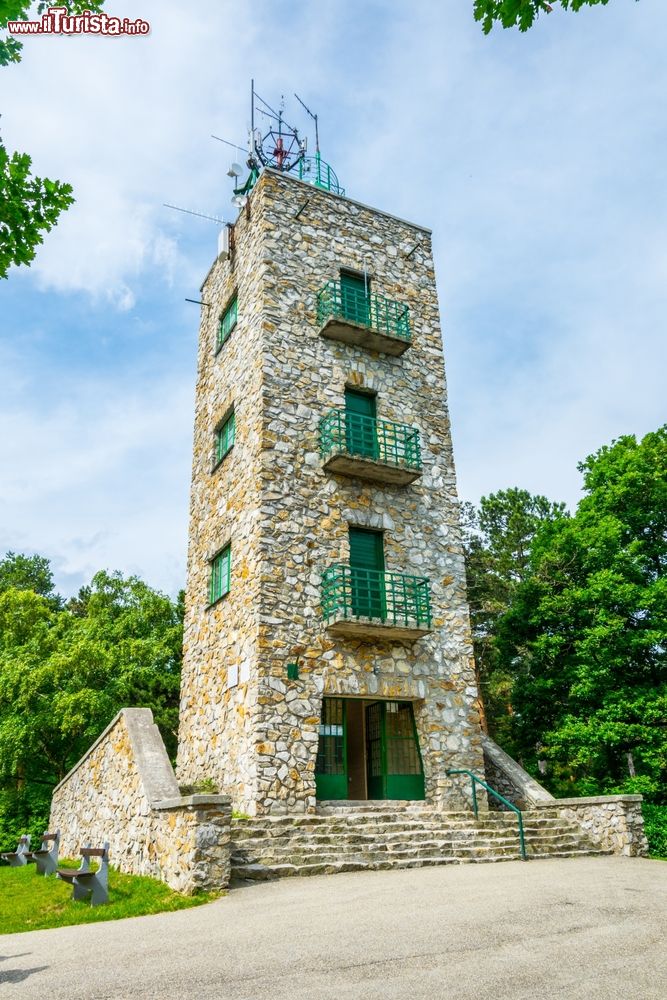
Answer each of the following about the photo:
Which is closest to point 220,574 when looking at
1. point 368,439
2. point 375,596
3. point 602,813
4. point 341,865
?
point 375,596

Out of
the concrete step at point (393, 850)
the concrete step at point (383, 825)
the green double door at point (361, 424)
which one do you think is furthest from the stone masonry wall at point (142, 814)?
the green double door at point (361, 424)

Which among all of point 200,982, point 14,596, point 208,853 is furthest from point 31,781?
point 200,982

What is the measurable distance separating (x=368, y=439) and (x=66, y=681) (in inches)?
424

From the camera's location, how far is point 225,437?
54.2 ft

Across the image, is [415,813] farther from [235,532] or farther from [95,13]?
[95,13]

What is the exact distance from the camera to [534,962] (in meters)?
5.13

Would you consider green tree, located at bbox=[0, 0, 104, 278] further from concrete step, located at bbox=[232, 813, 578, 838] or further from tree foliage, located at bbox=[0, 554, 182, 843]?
tree foliage, located at bbox=[0, 554, 182, 843]

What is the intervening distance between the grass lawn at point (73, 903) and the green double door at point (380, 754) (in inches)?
150

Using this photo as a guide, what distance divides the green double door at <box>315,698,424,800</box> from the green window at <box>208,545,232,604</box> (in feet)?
10.6

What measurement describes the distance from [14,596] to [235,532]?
11.0m

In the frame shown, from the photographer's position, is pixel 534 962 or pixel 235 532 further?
pixel 235 532

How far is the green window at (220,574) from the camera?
1455cm

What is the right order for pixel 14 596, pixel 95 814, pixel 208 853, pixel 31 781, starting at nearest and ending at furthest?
pixel 208 853 < pixel 95 814 < pixel 31 781 < pixel 14 596

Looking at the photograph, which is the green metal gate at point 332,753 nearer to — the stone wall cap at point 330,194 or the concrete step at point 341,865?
the concrete step at point 341,865
